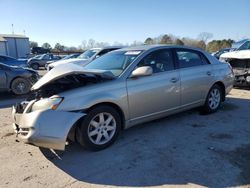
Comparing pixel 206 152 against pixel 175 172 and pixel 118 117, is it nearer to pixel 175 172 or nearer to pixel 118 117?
pixel 175 172

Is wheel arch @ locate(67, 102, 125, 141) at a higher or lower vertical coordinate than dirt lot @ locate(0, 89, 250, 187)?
higher

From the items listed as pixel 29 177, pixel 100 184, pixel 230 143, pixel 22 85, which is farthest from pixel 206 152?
pixel 22 85

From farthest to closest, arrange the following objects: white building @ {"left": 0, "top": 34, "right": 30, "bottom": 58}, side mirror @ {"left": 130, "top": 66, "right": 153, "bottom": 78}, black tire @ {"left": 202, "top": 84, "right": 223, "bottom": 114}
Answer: white building @ {"left": 0, "top": 34, "right": 30, "bottom": 58}, black tire @ {"left": 202, "top": 84, "right": 223, "bottom": 114}, side mirror @ {"left": 130, "top": 66, "right": 153, "bottom": 78}

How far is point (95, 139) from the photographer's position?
14.7 ft

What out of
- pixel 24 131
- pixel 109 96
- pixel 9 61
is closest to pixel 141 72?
pixel 109 96

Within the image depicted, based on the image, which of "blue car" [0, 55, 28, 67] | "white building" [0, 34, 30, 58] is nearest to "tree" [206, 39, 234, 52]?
"white building" [0, 34, 30, 58]

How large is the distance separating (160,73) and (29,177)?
288 cm

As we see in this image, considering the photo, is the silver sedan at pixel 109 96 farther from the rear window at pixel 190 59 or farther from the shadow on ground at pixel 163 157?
the shadow on ground at pixel 163 157

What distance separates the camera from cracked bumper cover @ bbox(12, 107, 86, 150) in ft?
12.9

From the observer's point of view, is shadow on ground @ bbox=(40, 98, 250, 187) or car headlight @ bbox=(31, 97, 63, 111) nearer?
shadow on ground @ bbox=(40, 98, 250, 187)

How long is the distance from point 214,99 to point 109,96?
314 centimetres

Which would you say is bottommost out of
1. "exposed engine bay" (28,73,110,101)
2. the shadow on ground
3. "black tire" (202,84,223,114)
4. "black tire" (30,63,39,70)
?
the shadow on ground

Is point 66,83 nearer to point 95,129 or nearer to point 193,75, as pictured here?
point 95,129

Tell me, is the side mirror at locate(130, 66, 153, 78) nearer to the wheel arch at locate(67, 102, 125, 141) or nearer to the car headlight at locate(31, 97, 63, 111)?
the wheel arch at locate(67, 102, 125, 141)
